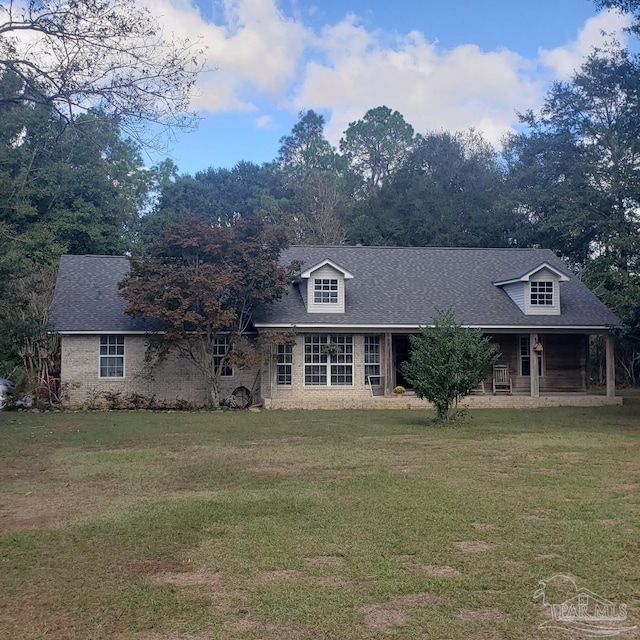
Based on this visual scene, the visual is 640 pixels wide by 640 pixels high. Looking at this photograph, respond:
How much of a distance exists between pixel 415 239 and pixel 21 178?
22.4 m

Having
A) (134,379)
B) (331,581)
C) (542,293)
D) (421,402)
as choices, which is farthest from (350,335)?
(331,581)

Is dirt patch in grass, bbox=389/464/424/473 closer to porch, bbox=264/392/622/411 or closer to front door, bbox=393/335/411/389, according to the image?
porch, bbox=264/392/622/411

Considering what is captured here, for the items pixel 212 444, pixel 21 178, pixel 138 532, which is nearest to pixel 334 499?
pixel 138 532

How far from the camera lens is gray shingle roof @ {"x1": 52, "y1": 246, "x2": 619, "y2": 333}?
24.7 meters

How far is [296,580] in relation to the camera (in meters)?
5.84

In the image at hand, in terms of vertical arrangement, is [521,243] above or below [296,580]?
above

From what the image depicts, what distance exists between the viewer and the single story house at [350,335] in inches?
958

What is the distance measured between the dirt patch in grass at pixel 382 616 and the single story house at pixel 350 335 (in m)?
18.4

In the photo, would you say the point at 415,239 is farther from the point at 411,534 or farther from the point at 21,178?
the point at 411,534

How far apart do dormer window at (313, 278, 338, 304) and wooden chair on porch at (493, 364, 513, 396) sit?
265 inches

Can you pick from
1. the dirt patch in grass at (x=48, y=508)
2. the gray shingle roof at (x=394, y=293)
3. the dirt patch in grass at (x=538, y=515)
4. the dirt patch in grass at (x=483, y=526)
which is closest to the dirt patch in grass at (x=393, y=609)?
the dirt patch in grass at (x=483, y=526)

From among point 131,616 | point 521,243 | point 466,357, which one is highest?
point 521,243

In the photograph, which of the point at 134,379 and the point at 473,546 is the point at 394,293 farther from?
the point at 473,546

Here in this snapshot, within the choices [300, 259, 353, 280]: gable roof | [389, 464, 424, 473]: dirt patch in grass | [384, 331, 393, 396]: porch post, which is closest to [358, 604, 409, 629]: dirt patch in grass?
[389, 464, 424, 473]: dirt patch in grass
